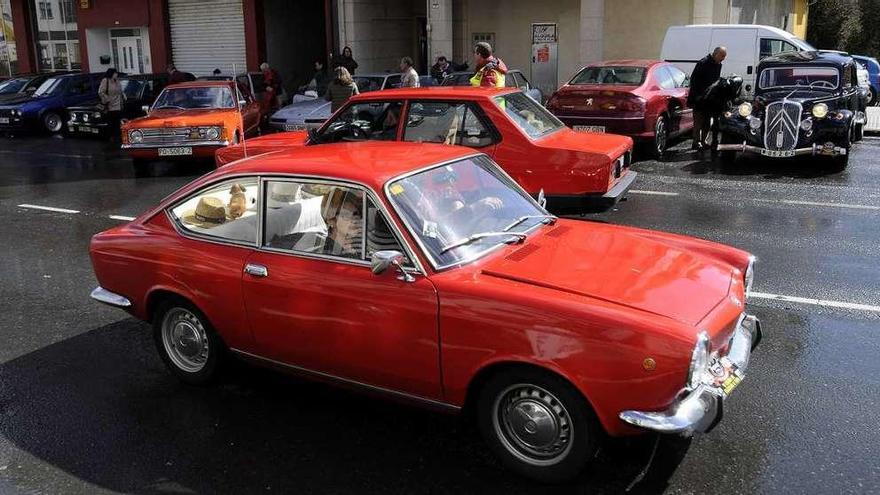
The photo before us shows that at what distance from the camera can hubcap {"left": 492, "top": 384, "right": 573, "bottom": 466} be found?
3.57 meters

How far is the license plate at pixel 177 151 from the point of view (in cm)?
1291

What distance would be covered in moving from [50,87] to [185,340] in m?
18.7

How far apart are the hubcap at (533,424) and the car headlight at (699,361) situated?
0.57 meters

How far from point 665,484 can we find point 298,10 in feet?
84.6

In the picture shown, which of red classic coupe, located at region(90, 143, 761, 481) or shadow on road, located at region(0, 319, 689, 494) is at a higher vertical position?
red classic coupe, located at region(90, 143, 761, 481)

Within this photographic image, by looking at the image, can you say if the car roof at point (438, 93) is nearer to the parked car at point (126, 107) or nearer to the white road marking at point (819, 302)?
the white road marking at point (819, 302)

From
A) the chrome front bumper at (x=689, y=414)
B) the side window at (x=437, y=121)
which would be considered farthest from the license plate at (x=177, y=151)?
the chrome front bumper at (x=689, y=414)

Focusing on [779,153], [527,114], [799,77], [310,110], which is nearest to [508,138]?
[527,114]

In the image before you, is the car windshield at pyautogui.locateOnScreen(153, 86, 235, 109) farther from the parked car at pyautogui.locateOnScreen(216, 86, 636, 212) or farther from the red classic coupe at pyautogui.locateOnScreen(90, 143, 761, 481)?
the red classic coupe at pyautogui.locateOnScreen(90, 143, 761, 481)

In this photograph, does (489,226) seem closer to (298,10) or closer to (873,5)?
(298,10)

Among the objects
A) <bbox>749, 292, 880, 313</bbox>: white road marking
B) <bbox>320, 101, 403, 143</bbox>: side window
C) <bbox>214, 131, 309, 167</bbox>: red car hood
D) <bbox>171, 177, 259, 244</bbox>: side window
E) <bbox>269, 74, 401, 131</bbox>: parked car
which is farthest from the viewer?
<bbox>269, 74, 401, 131</bbox>: parked car

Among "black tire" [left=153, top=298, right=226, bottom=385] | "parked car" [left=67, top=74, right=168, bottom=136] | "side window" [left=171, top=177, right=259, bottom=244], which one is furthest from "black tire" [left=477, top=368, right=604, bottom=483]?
"parked car" [left=67, top=74, right=168, bottom=136]

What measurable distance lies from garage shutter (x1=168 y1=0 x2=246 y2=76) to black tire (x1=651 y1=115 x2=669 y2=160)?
16.1 m

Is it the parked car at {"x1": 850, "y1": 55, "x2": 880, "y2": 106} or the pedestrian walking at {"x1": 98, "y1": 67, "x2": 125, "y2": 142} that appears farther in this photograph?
the parked car at {"x1": 850, "y1": 55, "x2": 880, "y2": 106}
